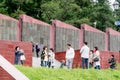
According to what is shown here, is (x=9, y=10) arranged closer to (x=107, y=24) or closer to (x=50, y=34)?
(x=107, y=24)

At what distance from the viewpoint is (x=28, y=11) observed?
4738 cm

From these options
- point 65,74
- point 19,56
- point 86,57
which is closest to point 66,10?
point 19,56

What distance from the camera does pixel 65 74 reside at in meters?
13.9

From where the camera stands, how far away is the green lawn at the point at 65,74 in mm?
12875

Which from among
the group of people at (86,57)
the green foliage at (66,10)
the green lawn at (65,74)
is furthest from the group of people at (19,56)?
the green foliage at (66,10)

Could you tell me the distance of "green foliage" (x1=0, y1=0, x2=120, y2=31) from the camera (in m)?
43.6

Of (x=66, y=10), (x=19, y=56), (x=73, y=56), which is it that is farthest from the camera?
(x=66, y=10)

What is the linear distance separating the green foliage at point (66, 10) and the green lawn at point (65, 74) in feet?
89.0

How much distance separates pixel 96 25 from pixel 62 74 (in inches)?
1363

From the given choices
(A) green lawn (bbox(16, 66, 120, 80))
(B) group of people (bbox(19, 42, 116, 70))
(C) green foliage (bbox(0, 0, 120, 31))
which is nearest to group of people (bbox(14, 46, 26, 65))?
(B) group of people (bbox(19, 42, 116, 70))

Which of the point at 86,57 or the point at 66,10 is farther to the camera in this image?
the point at 66,10

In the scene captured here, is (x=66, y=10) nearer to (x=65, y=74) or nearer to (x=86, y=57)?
(x=86, y=57)

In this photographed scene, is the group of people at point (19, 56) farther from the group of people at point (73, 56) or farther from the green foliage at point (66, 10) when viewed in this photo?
the green foliage at point (66, 10)

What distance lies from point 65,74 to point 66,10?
3019 centimetres
